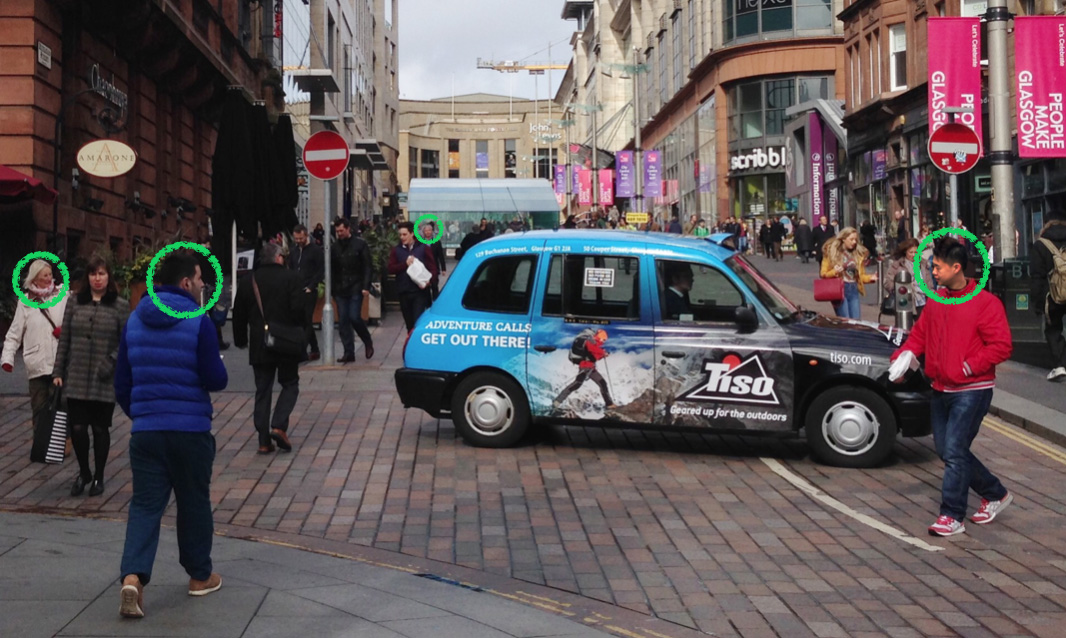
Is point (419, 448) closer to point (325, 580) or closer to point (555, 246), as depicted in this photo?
point (555, 246)

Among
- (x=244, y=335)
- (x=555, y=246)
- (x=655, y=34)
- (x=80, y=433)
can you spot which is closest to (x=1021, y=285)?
(x=555, y=246)

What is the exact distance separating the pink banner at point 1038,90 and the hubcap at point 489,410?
1238 centimetres

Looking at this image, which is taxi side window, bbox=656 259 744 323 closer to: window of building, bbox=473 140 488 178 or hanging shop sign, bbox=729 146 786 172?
hanging shop sign, bbox=729 146 786 172

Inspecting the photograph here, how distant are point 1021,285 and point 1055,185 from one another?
38.0 ft

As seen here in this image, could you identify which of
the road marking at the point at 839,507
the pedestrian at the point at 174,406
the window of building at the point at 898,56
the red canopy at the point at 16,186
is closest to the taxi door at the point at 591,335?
the road marking at the point at 839,507

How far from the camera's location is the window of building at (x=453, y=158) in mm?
159625

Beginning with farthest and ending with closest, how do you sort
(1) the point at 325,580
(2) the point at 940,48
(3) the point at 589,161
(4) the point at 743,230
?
(3) the point at 589,161 → (4) the point at 743,230 → (2) the point at 940,48 → (1) the point at 325,580

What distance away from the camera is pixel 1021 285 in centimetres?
1719

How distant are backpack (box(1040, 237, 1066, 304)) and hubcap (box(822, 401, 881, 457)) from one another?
5.62m

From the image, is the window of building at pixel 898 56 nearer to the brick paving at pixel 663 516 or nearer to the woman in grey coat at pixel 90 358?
the brick paving at pixel 663 516

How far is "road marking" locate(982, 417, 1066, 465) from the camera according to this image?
10961 mm

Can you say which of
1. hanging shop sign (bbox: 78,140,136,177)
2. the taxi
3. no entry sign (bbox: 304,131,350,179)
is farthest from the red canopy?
the taxi

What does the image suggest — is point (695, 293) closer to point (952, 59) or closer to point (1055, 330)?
point (1055, 330)

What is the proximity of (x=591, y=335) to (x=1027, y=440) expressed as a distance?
4012 millimetres
